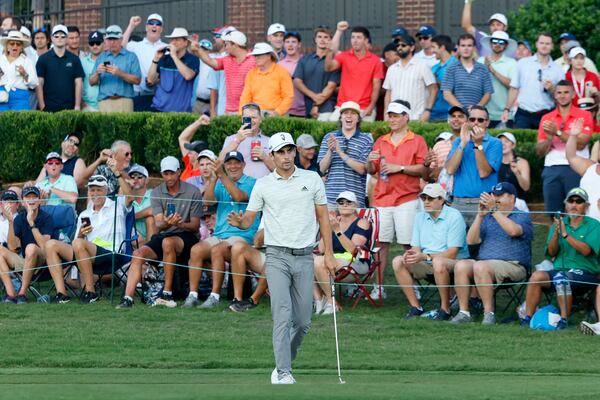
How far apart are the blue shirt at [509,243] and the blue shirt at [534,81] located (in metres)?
4.30

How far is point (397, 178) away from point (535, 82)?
12.0 feet

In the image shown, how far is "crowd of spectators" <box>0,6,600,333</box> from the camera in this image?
1501 cm

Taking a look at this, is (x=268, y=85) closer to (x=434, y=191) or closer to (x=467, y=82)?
(x=467, y=82)

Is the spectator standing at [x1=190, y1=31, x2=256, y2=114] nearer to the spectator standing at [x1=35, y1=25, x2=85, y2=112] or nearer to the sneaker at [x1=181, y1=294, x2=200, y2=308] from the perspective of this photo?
the spectator standing at [x1=35, y1=25, x2=85, y2=112]

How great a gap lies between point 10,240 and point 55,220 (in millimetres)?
609

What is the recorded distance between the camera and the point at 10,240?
16.6m

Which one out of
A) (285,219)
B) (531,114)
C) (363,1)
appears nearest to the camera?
(285,219)

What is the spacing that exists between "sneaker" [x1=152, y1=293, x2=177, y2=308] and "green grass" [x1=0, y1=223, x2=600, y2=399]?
23cm

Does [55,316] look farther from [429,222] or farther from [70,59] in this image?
[70,59]

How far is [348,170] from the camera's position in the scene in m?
16.3

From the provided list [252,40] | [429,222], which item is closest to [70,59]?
[252,40]

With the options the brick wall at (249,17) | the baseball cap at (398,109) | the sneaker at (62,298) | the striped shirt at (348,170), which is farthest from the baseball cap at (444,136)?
the brick wall at (249,17)

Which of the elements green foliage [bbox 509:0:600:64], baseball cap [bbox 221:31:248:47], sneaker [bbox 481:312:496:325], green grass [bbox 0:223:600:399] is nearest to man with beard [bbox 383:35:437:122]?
baseball cap [bbox 221:31:248:47]

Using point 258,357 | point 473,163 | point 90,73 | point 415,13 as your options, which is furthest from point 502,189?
point 415,13
